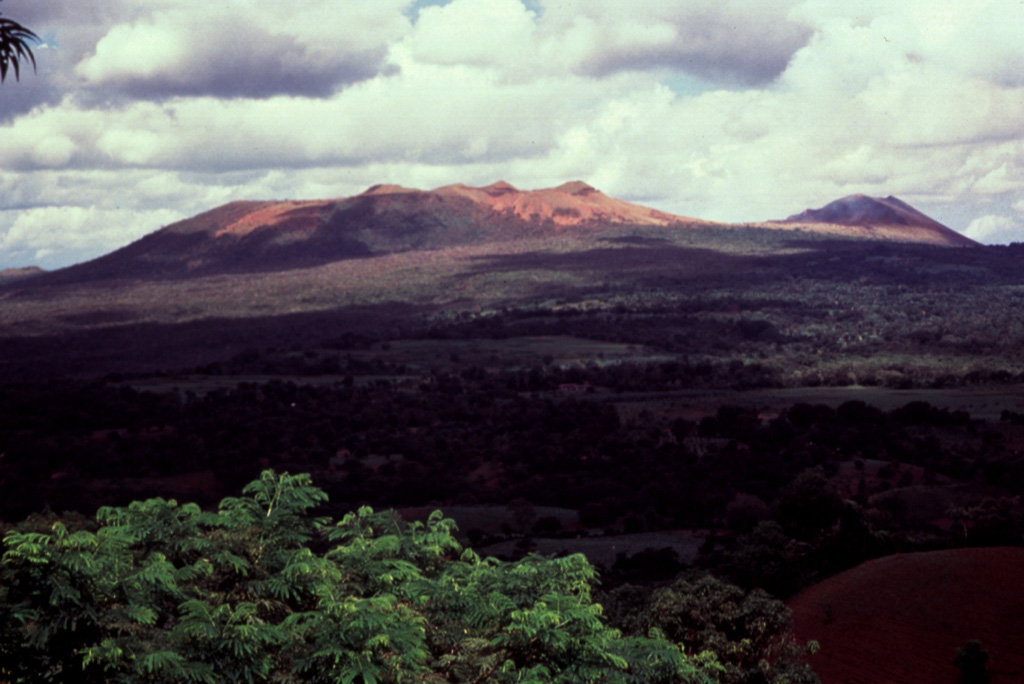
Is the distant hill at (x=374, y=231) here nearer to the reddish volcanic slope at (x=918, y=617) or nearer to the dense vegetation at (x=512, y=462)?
the dense vegetation at (x=512, y=462)

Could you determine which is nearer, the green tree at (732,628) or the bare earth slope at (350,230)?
the green tree at (732,628)

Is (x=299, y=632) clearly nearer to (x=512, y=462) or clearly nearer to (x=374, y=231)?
(x=512, y=462)

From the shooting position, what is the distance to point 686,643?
55.5 feet

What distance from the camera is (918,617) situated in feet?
79.6

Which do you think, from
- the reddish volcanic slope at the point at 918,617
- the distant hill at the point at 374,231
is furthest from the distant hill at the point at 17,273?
the reddish volcanic slope at the point at 918,617

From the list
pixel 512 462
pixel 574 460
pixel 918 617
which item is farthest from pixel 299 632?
pixel 512 462

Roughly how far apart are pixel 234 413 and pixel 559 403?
2423 centimetres

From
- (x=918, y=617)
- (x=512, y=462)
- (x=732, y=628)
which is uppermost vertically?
(x=732, y=628)

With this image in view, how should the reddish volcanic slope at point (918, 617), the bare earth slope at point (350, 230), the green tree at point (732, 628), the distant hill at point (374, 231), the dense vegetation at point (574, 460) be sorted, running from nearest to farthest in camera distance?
1. the green tree at point (732, 628)
2. the reddish volcanic slope at point (918, 617)
3. the dense vegetation at point (574, 460)
4. the distant hill at point (374, 231)
5. the bare earth slope at point (350, 230)

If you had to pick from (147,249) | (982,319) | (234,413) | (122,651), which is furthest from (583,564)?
(147,249)

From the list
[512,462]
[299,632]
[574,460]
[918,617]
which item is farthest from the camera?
[512,462]

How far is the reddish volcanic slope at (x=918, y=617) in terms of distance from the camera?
861 inches

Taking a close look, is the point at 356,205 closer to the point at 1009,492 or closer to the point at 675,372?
the point at 675,372

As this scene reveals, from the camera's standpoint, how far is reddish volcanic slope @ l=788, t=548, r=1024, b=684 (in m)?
21.9
